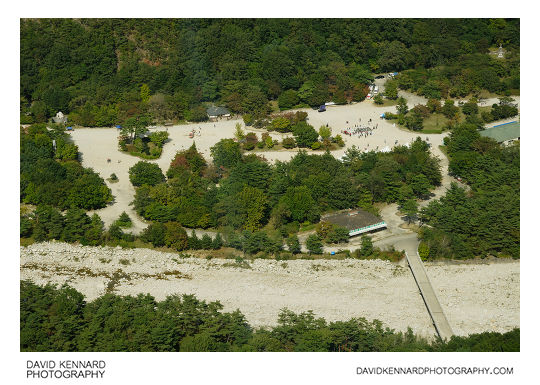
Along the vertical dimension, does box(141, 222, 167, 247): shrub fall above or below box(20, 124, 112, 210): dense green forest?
below

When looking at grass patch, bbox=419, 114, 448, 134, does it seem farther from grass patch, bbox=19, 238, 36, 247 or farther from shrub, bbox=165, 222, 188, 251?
grass patch, bbox=19, 238, 36, 247

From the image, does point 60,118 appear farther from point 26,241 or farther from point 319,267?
point 319,267

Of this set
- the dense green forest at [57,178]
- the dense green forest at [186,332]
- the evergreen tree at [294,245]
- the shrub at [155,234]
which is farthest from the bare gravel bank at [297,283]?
the dense green forest at [57,178]

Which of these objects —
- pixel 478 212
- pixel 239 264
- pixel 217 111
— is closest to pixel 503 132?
pixel 478 212

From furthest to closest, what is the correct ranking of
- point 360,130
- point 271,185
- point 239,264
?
point 360,130 → point 271,185 → point 239,264

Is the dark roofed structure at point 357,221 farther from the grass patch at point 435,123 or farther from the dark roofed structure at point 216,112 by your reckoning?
the dark roofed structure at point 216,112

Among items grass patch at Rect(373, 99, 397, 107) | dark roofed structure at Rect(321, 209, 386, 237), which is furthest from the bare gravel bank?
grass patch at Rect(373, 99, 397, 107)

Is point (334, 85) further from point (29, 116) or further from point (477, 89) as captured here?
point (29, 116)
